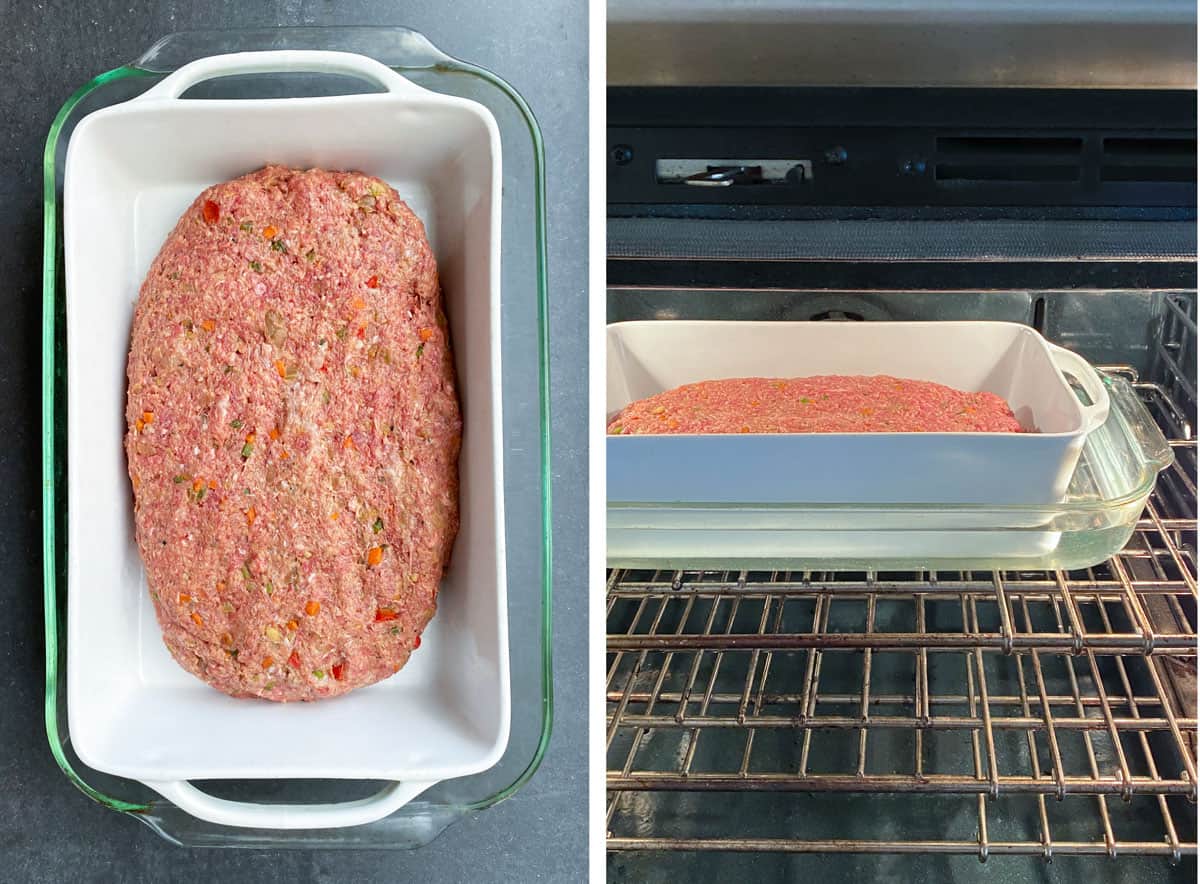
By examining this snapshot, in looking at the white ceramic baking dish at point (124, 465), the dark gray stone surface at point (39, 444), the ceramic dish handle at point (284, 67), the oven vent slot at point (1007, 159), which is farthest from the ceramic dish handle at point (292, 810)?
the oven vent slot at point (1007, 159)

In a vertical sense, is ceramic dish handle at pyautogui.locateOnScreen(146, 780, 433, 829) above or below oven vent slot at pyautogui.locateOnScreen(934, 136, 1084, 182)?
below

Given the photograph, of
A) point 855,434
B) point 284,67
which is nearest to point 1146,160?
point 855,434

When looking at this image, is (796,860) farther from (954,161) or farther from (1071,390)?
(954,161)

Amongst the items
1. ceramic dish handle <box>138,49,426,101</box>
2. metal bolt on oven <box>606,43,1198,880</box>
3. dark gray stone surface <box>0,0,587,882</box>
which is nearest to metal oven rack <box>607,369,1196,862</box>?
metal bolt on oven <box>606,43,1198,880</box>

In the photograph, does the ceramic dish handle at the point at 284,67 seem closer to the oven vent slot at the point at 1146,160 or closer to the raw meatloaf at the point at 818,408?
the raw meatloaf at the point at 818,408

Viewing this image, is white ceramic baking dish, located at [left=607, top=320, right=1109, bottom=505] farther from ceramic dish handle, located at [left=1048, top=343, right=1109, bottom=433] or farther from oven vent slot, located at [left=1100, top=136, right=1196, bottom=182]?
oven vent slot, located at [left=1100, top=136, right=1196, bottom=182]

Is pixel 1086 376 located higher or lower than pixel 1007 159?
lower

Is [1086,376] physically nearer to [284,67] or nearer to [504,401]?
[504,401]
